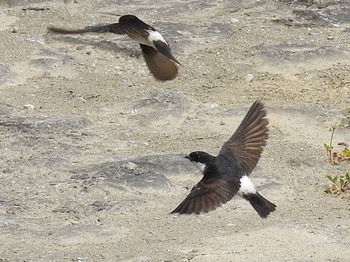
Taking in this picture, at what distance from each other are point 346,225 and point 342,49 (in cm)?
306

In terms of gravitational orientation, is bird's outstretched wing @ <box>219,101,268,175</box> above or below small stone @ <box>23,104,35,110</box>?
above

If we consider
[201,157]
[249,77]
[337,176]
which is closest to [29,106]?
[249,77]

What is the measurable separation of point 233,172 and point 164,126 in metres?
2.15

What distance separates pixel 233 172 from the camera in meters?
5.43

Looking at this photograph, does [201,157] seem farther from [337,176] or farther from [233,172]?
[337,176]

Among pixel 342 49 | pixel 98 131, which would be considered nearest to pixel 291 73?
pixel 342 49

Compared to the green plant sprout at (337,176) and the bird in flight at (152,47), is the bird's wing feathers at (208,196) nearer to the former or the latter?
the bird in flight at (152,47)

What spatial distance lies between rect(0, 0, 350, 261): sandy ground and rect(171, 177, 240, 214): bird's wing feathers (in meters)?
0.41

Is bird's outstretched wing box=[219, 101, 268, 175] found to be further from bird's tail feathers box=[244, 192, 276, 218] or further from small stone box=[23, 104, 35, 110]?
small stone box=[23, 104, 35, 110]

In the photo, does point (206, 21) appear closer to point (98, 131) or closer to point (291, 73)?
point (291, 73)

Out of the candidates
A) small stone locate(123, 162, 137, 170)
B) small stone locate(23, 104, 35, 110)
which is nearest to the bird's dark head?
small stone locate(123, 162, 137, 170)

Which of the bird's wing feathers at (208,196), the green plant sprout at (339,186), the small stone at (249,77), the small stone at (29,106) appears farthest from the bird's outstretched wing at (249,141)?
the small stone at (249,77)

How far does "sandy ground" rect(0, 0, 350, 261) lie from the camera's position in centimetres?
578

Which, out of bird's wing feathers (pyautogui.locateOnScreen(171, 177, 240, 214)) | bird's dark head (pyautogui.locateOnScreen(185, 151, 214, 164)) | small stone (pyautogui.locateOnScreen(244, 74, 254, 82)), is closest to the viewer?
bird's wing feathers (pyautogui.locateOnScreen(171, 177, 240, 214))
